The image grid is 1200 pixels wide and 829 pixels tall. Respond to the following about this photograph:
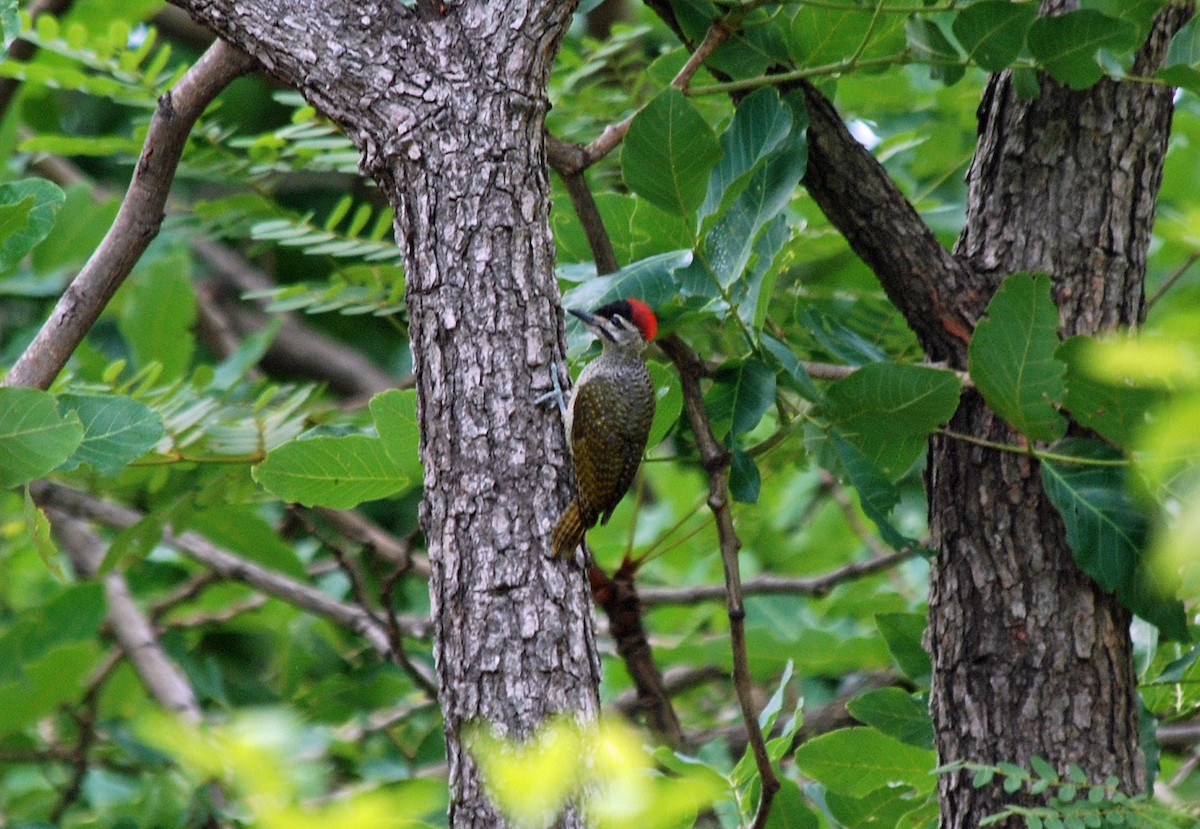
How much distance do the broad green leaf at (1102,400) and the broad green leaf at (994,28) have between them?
24.5 inches

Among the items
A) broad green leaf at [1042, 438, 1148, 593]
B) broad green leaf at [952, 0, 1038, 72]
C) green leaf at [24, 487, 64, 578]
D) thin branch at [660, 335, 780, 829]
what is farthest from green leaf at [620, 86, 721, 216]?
green leaf at [24, 487, 64, 578]

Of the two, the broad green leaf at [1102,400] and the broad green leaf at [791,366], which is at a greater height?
the broad green leaf at [791,366]

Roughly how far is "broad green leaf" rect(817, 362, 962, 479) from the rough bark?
740 millimetres

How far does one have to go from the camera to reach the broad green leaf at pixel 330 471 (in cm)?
253

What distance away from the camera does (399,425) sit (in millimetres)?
2492

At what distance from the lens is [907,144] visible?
3.47 m

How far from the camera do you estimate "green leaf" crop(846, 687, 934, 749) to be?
2.77m

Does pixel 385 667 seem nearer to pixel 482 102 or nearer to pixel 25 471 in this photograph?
pixel 25 471

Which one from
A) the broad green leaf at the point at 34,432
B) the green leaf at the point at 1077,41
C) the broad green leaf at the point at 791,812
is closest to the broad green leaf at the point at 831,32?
the green leaf at the point at 1077,41

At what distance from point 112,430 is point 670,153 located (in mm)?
1221

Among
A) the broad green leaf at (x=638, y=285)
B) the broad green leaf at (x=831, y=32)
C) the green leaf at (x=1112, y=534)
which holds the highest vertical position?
the broad green leaf at (x=831, y=32)

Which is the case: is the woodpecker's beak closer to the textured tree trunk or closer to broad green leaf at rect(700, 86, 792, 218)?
broad green leaf at rect(700, 86, 792, 218)

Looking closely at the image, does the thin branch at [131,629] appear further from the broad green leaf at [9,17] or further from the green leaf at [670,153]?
the green leaf at [670,153]

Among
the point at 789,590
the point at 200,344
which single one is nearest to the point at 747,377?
the point at 789,590
